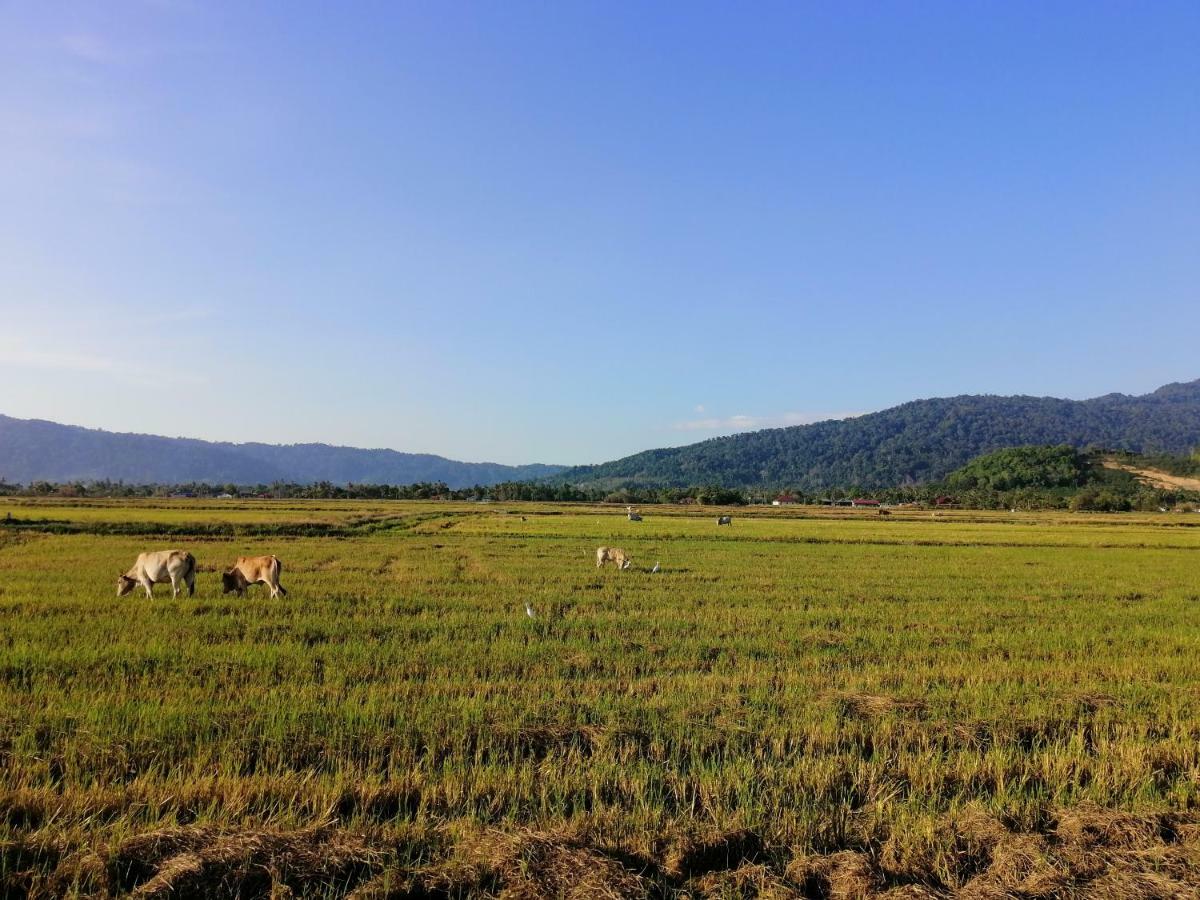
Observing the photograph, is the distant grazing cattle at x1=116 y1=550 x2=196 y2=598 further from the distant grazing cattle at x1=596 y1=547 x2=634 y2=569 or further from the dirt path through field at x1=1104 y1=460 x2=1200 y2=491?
the dirt path through field at x1=1104 y1=460 x2=1200 y2=491

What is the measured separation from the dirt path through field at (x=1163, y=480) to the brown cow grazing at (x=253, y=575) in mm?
163744

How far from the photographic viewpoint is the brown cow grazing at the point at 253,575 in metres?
15.8

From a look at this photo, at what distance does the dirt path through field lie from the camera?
140500mm

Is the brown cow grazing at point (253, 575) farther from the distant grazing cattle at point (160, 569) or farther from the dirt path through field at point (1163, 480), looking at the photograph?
the dirt path through field at point (1163, 480)

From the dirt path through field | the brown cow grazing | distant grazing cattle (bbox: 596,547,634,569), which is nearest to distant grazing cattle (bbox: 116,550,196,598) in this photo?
the brown cow grazing

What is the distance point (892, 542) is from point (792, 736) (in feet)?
110

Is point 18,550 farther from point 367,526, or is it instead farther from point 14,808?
point 14,808

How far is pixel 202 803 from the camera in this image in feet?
17.4

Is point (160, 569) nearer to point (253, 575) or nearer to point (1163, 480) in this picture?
point (253, 575)

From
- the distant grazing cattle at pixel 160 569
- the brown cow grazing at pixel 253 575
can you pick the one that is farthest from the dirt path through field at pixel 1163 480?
the distant grazing cattle at pixel 160 569

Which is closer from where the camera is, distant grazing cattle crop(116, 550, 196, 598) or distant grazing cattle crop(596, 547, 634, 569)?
distant grazing cattle crop(116, 550, 196, 598)

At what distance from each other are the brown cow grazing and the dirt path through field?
16374cm

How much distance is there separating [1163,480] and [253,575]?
17963 centimetres

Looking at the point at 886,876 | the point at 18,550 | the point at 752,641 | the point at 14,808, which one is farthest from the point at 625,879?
the point at 18,550
